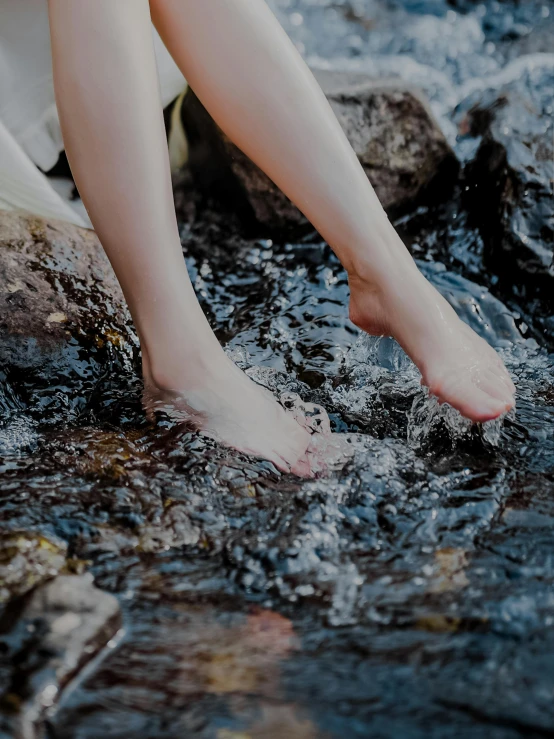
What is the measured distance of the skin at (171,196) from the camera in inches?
57.0

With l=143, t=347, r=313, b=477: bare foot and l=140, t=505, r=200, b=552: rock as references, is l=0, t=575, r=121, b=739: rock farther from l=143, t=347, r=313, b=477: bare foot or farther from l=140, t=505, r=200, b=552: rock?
l=143, t=347, r=313, b=477: bare foot

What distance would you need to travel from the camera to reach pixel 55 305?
5.90ft

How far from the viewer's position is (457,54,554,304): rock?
2238 mm

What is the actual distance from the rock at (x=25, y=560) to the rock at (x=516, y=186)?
5.11ft

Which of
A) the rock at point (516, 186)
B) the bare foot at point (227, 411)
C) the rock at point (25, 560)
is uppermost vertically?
the rock at point (516, 186)

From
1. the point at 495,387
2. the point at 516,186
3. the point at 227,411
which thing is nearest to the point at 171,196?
the point at 227,411

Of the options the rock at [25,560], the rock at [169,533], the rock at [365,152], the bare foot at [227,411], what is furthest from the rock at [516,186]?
the rock at [25,560]

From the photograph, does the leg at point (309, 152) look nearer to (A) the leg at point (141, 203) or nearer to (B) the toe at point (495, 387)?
(B) the toe at point (495, 387)

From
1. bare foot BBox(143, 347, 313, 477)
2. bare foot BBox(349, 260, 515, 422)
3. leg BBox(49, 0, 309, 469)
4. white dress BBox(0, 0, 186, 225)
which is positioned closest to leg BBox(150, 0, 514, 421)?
bare foot BBox(349, 260, 515, 422)

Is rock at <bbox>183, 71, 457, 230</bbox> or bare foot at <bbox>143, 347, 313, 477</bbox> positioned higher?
rock at <bbox>183, 71, 457, 230</bbox>

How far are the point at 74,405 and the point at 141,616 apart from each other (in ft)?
2.33

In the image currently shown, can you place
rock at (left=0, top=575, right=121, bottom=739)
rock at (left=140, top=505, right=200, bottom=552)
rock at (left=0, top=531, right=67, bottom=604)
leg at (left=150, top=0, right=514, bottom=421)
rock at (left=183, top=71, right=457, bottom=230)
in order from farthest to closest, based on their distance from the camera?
1. rock at (left=183, top=71, right=457, bottom=230)
2. leg at (left=150, top=0, right=514, bottom=421)
3. rock at (left=140, top=505, right=200, bottom=552)
4. rock at (left=0, top=531, right=67, bottom=604)
5. rock at (left=0, top=575, right=121, bottom=739)

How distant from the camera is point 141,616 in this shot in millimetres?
1064

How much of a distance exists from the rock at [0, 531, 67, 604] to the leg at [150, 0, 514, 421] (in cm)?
78
